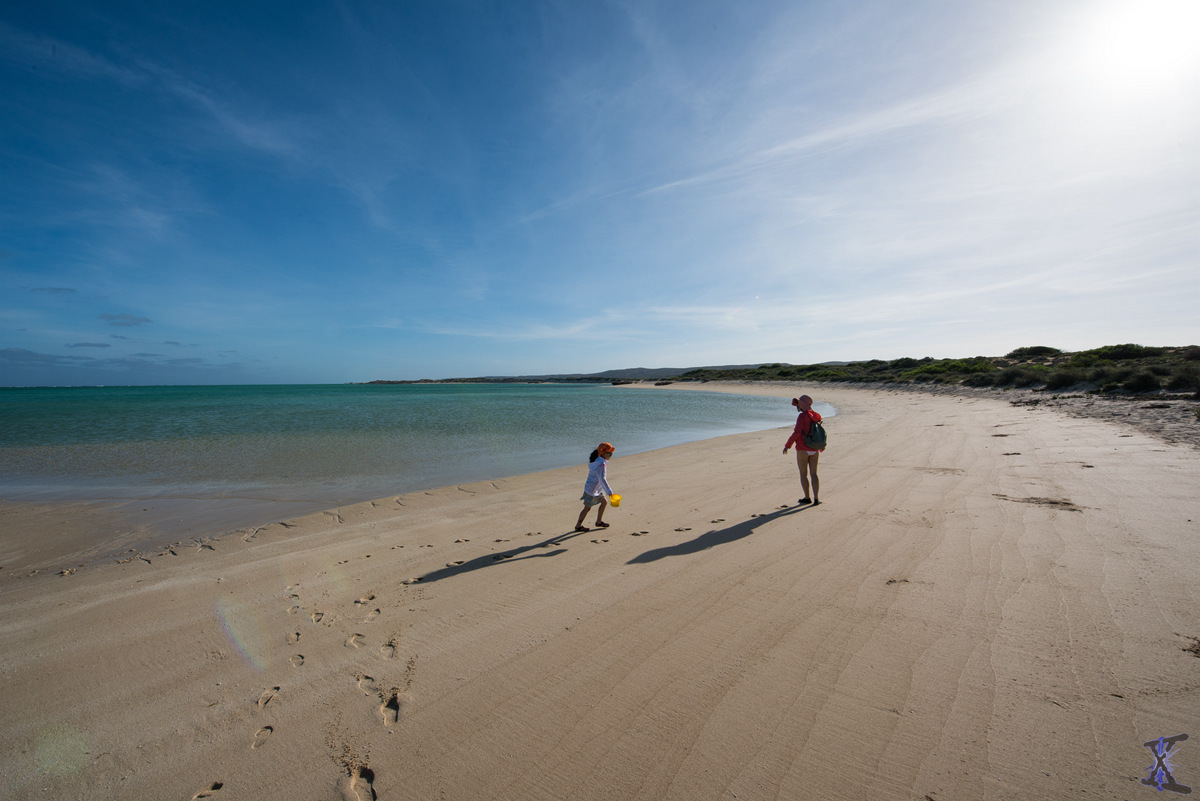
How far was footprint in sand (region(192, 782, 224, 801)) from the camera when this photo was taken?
244cm

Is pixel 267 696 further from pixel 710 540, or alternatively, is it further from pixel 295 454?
pixel 295 454

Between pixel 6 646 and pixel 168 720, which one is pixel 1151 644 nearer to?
pixel 168 720

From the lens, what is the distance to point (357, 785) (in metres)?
2.46

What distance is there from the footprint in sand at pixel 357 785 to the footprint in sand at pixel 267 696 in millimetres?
1081

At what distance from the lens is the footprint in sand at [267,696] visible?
3.15 meters

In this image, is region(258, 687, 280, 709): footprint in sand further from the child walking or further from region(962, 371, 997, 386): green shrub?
region(962, 371, 997, 386): green shrub

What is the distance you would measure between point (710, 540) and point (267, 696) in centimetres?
460

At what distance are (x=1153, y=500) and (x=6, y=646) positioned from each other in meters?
12.6

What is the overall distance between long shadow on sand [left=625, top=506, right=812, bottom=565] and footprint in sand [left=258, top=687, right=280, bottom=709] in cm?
329

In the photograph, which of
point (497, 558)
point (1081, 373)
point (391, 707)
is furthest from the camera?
point (1081, 373)

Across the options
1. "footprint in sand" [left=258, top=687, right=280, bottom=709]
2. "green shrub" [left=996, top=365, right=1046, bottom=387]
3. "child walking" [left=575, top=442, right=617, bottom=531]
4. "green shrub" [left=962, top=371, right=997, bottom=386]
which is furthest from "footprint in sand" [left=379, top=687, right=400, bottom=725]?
"green shrub" [left=962, top=371, right=997, bottom=386]

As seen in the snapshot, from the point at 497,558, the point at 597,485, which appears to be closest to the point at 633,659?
the point at 497,558

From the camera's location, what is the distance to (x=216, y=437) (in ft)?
61.5

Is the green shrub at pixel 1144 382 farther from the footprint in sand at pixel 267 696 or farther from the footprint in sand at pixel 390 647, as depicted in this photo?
the footprint in sand at pixel 267 696
